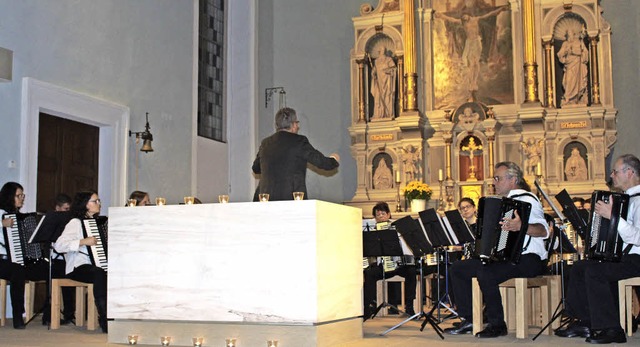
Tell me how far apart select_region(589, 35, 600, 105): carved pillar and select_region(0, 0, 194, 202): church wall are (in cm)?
634

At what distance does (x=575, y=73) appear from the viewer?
12797 mm

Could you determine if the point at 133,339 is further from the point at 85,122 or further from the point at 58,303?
the point at 85,122

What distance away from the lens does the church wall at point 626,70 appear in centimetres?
1285

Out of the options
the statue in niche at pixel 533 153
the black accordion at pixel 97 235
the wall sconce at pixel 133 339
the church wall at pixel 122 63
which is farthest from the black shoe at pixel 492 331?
the statue in niche at pixel 533 153

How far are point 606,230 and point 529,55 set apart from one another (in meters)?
7.45

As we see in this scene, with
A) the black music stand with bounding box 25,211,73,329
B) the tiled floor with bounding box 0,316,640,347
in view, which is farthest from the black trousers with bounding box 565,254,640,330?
the black music stand with bounding box 25,211,73,329

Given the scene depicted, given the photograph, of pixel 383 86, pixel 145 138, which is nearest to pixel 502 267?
pixel 145 138

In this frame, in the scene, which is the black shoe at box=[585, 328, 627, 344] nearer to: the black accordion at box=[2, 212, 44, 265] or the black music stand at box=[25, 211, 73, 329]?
the black music stand at box=[25, 211, 73, 329]

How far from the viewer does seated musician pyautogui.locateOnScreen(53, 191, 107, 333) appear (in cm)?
718

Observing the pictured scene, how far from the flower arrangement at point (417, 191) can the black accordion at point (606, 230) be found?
6784 millimetres

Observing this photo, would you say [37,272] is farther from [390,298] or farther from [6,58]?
[390,298]

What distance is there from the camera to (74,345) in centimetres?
581

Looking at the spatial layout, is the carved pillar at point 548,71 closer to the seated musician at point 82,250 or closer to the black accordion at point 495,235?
the black accordion at point 495,235

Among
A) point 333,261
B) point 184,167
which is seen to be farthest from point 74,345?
point 184,167
